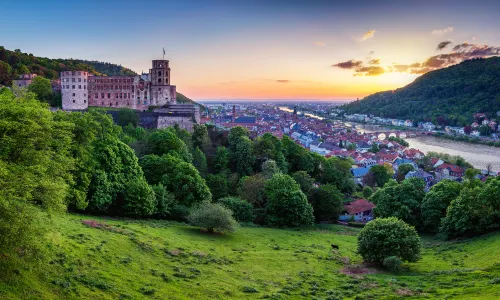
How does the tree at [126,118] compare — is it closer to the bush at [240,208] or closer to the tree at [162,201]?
the tree at [162,201]

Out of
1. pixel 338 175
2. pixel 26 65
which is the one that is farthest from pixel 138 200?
pixel 26 65

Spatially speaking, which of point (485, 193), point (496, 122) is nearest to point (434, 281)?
point (485, 193)

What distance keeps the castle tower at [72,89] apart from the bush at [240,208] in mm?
34273

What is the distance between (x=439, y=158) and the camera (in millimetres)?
97500

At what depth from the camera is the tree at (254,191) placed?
1845 inches

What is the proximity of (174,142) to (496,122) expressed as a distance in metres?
146

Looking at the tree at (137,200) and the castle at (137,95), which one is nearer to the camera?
the tree at (137,200)

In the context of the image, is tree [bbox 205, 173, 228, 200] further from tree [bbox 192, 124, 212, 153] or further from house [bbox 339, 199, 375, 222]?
house [bbox 339, 199, 375, 222]

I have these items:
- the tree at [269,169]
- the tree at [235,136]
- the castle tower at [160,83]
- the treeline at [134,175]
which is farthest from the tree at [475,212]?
the castle tower at [160,83]

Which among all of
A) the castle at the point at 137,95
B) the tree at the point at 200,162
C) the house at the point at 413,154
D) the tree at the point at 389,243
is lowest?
the tree at the point at 389,243

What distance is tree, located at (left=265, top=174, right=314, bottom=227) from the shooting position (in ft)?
142

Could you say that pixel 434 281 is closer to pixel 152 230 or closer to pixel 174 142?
pixel 152 230

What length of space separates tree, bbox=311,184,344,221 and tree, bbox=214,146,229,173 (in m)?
12.6

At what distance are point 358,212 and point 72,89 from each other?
45780 mm
